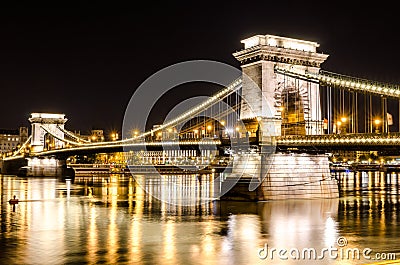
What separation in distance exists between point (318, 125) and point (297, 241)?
60.8 feet

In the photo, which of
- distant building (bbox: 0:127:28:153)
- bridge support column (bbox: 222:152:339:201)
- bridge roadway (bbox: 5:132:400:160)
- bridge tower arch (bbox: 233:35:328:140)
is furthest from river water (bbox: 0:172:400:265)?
distant building (bbox: 0:127:28:153)

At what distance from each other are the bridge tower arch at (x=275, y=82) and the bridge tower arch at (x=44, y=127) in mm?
67464

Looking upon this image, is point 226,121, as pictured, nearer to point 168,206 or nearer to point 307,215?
point 168,206

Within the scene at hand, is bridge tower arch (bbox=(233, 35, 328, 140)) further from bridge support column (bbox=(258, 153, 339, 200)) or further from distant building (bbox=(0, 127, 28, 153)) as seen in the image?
distant building (bbox=(0, 127, 28, 153))

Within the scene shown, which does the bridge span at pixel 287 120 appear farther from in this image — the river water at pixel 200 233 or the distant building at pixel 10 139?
the distant building at pixel 10 139

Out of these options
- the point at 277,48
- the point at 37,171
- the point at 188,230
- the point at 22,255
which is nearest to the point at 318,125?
the point at 277,48

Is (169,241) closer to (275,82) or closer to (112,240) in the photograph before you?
(112,240)

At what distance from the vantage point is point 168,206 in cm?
3155

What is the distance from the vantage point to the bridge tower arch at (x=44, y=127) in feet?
327

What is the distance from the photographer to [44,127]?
3907 inches

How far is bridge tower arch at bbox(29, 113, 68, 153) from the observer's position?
99625 millimetres

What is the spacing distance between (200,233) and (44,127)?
82.9 m

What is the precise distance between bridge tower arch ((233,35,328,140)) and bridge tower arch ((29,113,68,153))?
67464mm

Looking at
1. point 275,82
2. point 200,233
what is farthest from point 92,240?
point 275,82
